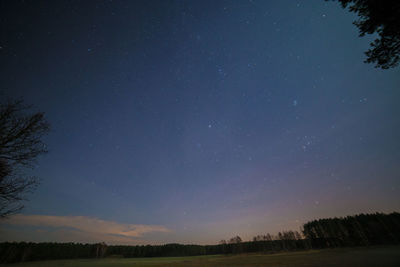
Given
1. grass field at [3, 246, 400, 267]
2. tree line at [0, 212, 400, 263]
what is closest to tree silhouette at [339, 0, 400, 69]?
grass field at [3, 246, 400, 267]

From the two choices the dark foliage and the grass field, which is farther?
the dark foliage

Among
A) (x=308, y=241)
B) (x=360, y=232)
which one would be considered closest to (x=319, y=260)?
(x=360, y=232)

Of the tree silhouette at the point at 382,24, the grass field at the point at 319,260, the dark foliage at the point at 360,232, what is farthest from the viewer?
the dark foliage at the point at 360,232

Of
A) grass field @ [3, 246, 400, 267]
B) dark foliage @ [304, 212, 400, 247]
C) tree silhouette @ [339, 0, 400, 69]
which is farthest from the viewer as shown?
dark foliage @ [304, 212, 400, 247]

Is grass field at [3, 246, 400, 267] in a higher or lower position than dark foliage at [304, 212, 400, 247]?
lower

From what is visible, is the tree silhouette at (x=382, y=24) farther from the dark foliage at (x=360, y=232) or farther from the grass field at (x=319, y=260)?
the dark foliage at (x=360, y=232)

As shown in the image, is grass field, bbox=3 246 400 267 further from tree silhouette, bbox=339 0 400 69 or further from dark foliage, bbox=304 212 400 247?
dark foliage, bbox=304 212 400 247

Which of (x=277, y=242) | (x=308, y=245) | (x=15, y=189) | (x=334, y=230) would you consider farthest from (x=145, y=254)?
(x=15, y=189)

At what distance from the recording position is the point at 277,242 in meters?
106

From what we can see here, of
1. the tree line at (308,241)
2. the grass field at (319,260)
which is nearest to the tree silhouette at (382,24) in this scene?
the grass field at (319,260)

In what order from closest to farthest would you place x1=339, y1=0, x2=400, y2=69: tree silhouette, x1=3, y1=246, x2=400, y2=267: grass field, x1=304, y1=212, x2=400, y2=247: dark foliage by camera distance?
1. x1=339, y1=0, x2=400, y2=69: tree silhouette
2. x1=3, y1=246, x2=400, y2=267: grass field
3. x1=304, y1=212, x2=400, y2=247: dark foliage

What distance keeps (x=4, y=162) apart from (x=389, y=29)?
1902cm

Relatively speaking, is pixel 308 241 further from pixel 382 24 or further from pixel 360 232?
pixel 382 24

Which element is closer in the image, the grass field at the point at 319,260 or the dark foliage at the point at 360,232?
the grass field at the point at 319,260
